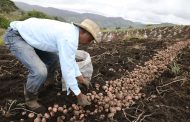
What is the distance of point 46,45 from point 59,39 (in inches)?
11.8

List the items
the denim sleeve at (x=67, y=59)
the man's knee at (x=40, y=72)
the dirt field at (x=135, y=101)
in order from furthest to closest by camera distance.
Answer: the dirt field at (x=135, y=101) → the man's knee at (x=40, y=72) → the denim sleeve at (x=67, y=59)

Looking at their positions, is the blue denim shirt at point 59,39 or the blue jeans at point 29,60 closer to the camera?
the blue denim shirt at point 59,39

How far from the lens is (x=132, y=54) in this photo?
6.98 metres

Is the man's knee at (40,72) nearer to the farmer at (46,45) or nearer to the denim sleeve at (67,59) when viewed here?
the farmer at (46,45)

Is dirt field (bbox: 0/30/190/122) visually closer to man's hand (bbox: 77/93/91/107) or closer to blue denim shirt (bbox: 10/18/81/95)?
man's hand (bbox: 77/93/91/107)

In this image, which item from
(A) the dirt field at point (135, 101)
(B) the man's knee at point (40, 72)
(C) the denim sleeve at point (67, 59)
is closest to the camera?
(C) the denim sleeve at point (67, 59)

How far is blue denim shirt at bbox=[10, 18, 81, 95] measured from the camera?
3.16m

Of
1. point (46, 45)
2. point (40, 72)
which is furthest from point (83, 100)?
point (46, 45)

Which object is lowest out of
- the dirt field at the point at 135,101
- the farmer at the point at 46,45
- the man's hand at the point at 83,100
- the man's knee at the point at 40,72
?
the dirt field at the point at 135,101

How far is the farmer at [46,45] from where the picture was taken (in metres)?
3.19

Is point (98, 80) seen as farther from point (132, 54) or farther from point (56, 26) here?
point (132, 54)

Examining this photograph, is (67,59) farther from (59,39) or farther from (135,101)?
(135,101)

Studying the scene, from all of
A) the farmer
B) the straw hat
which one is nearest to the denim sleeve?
the farmer

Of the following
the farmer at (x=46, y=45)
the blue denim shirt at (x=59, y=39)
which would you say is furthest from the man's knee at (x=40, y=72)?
the blue denim shirt at (x=59, y=39)
